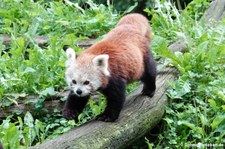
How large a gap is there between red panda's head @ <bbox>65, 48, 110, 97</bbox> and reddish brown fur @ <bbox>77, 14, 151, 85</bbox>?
4 centimetres

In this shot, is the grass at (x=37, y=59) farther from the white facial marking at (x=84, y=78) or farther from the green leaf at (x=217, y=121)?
the green leaf at (x=217, y=121)

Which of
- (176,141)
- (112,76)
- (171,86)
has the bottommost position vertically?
(176,141)

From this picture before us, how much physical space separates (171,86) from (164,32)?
6.54 feet

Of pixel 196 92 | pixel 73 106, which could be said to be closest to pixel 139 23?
pixel 196 92

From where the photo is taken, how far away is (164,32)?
7234mm

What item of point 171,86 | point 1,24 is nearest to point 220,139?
point 171,86

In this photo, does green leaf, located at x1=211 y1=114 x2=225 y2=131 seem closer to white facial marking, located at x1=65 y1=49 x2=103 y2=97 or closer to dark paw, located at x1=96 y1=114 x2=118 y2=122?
dark paw, located at x1=96 y1=114 x2=118 y2=122

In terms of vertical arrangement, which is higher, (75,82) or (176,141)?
(75,82)

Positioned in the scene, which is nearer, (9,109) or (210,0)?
(9,109)

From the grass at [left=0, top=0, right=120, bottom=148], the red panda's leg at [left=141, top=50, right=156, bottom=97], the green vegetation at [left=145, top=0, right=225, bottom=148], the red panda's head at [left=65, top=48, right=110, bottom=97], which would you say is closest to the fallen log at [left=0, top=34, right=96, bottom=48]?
the grass at [left=0, top=0, right=120, bottom=148]

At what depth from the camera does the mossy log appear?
3865mm


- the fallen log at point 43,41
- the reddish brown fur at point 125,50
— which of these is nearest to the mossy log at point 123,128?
the reddish brown fur at point 125,50

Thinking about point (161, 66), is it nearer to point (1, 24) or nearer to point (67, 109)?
point (67, 109)

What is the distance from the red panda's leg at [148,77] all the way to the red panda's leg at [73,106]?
69 cm
